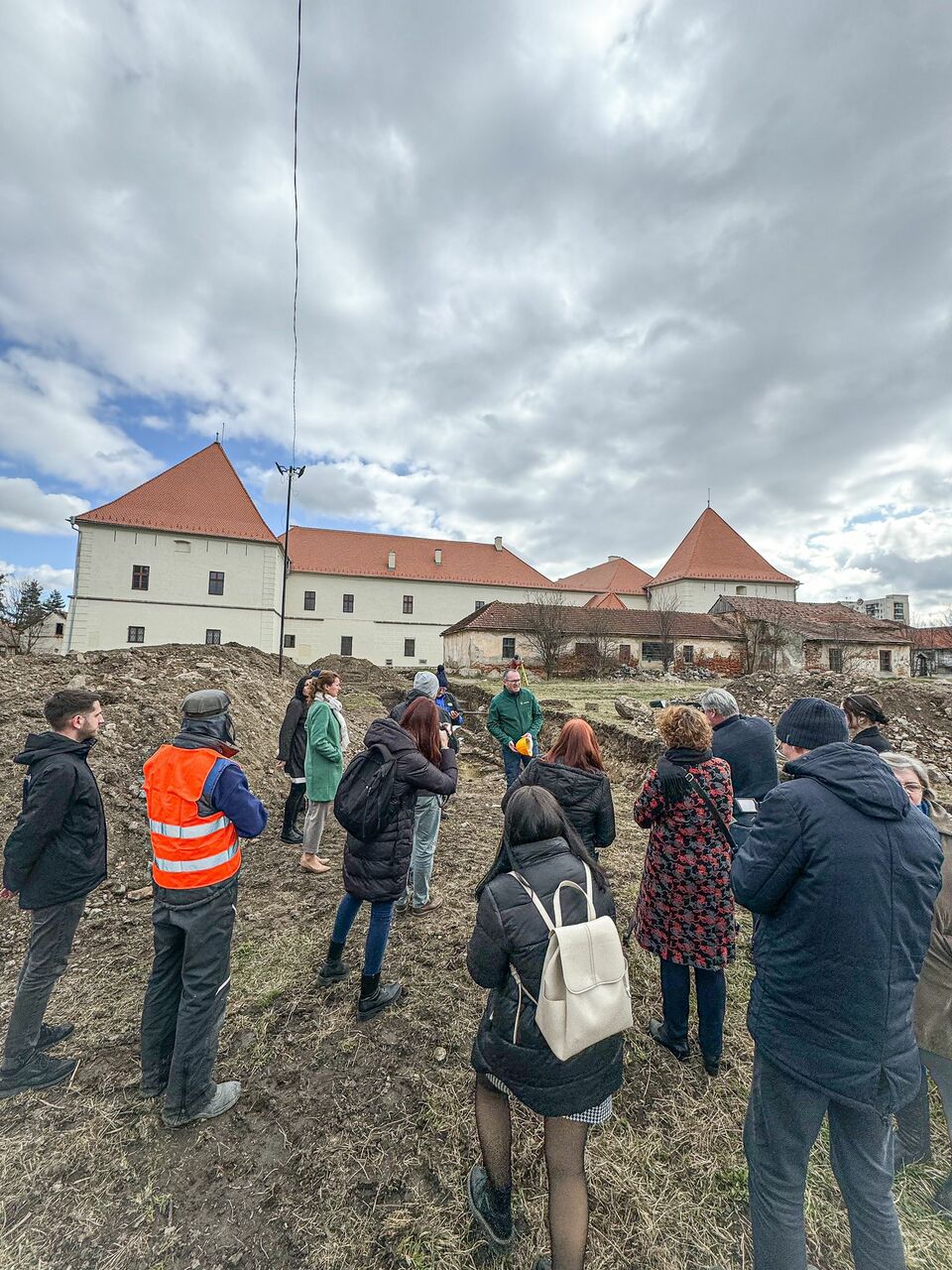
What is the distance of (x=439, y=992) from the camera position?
3.54m

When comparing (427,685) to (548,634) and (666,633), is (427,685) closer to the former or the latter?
(548,634)

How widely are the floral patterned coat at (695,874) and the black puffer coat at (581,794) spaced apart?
279mm

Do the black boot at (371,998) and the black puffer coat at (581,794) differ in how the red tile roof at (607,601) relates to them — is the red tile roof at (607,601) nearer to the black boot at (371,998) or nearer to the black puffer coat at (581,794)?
the black puffer coat at (581,794)

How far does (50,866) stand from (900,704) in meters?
19.5

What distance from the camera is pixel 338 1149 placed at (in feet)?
7.97

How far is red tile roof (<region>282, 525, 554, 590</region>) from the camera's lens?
1668 inches

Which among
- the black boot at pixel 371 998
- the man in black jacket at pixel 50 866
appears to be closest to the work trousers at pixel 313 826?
the black boot at pixel 371 998

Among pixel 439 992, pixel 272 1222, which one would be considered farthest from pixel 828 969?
pixel 439 992

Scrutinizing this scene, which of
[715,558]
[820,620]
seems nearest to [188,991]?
[820,620]

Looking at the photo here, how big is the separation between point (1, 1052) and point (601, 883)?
12.0ft

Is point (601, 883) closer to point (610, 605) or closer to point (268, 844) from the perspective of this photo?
point (268, 844)

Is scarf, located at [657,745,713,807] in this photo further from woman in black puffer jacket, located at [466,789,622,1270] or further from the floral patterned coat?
woman in black puffer jacket, located at [466,789,622,1270]

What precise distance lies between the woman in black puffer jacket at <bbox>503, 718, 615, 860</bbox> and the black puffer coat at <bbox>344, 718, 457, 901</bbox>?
0.54 meters

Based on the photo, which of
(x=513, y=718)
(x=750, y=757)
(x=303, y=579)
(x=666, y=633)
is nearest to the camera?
(x=750, y=757)
